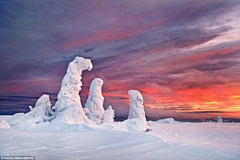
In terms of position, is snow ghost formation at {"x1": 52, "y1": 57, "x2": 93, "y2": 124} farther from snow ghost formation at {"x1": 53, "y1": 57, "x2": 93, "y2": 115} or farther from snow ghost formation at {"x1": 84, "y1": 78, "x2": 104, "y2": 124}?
A: snow ghost formation at {"x1": 84, "y1": 78, "x2": 104, "y2": 124}

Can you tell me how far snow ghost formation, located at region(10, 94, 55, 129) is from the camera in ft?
42.1

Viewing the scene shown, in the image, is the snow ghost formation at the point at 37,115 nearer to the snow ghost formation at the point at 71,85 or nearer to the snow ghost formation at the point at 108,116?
the snow ghost formation at the point at 71,85

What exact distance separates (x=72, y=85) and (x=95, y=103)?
3.00m

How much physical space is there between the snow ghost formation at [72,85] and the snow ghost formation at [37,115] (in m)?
1.03

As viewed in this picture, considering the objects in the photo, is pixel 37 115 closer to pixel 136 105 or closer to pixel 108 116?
pixel 108 116

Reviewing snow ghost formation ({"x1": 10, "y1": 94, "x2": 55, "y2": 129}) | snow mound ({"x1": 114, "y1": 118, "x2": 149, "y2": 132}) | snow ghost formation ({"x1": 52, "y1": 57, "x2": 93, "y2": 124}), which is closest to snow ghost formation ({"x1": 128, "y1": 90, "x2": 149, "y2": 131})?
snow mound ({"x1": 114, "y1": 118, "x2": 149, "y2": 132})

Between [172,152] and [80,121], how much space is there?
8.99 meters

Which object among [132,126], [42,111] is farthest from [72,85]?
[132,126]

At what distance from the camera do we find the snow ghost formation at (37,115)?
12.8m

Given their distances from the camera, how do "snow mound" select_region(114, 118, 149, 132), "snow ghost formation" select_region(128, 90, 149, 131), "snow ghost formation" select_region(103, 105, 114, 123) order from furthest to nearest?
"snow ghost formation" select_region(128, 90, 149, 131) < "snow ghost formation" select_region(103, 105, 114, 123) < "snow mound" select_region(114, 118, 149, 132)

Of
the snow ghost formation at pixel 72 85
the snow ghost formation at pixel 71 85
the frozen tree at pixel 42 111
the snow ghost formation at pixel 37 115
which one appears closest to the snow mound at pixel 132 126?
the snow ghost formation at pixel 71 85

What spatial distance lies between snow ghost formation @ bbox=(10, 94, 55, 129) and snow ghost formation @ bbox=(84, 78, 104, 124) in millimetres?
3298

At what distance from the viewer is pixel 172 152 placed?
4.26m

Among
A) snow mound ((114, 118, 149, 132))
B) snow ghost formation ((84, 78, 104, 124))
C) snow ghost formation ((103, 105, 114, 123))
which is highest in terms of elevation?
snow ghost formation ((84, 78, 104, 124))
